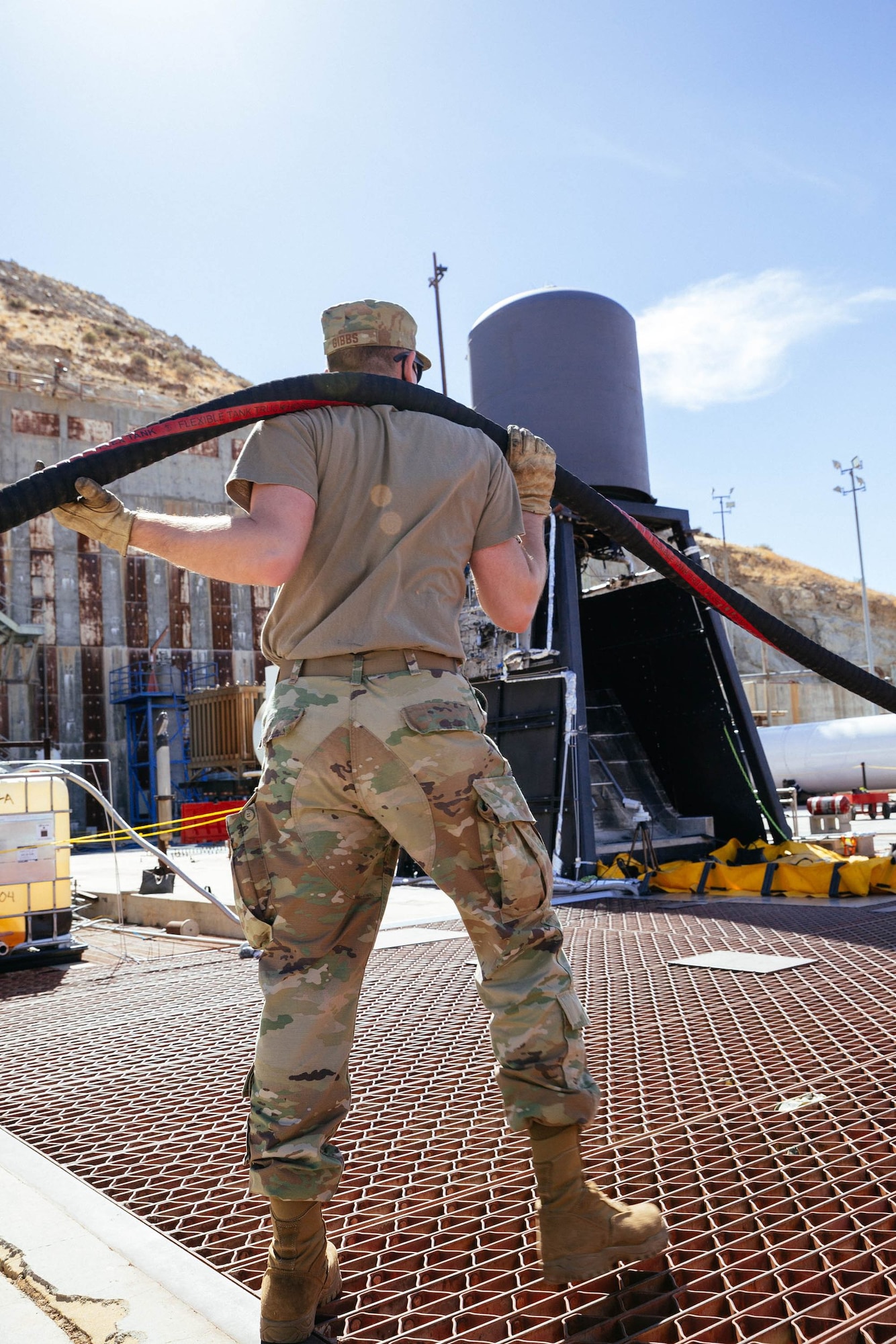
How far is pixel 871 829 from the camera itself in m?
17.1

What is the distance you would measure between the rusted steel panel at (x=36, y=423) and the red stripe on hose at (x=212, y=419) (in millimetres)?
36532

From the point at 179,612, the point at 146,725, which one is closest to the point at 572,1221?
the point at 146,725

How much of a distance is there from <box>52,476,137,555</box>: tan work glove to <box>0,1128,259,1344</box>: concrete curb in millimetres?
1549

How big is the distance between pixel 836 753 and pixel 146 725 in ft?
72.7

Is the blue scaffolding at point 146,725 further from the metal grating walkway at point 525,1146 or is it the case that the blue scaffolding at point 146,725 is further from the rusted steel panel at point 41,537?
the metal grating walkway at point 525,1146

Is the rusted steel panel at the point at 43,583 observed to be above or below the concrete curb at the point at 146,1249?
above

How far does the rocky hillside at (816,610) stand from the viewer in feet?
203

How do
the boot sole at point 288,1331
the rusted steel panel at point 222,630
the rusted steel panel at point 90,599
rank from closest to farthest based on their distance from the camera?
the boot sole at point 288,1331 < the rusted steel panel at point 90,599 < the rusted steel panel at point 222,630

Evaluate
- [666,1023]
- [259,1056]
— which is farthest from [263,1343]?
[666,1023]

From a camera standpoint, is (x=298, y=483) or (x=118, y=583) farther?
(x=118, y=583)

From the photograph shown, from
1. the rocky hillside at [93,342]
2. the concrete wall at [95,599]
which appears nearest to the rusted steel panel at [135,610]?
the concrete wall at [95,599]

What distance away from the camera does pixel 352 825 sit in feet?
6.77

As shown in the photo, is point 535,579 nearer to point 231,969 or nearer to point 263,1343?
point 263,1343

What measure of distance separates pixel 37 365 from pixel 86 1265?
55184mm
